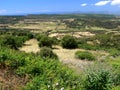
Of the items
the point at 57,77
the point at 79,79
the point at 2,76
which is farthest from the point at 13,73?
the point at 79,79

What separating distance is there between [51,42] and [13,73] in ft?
91.9

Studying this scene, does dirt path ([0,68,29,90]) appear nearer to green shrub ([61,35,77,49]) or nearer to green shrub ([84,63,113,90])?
green shrub ([84,63,113,90])

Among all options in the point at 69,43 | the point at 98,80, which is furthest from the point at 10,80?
the point at 69,43

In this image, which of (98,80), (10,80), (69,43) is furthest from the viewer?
(69,43)

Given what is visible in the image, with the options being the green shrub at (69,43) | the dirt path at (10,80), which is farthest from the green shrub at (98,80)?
the green shrub at (69,43)

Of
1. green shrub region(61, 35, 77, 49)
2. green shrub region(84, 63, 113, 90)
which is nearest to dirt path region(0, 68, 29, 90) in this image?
green shrub region(84, 63, 113, 90)

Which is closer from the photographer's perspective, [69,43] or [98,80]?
[98,80]

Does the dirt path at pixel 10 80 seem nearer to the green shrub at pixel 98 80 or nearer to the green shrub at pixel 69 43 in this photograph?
the green shrub at pixel 98 80

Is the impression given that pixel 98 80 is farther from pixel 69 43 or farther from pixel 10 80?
pixel 69 43

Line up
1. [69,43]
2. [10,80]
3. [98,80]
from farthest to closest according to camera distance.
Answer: [69,43], [10,80], [98,80]

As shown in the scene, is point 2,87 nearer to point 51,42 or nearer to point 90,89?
point 90,89

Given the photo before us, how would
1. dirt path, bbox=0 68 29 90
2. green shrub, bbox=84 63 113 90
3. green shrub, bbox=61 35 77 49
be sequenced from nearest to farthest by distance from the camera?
dirt path, bbox=0 68 29 90 < green shrub, bbox=84 63 113 90 < green shrub, bbox=61 35 77 49

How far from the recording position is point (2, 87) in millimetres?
7195

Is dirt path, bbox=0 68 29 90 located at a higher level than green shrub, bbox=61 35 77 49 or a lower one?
higher
